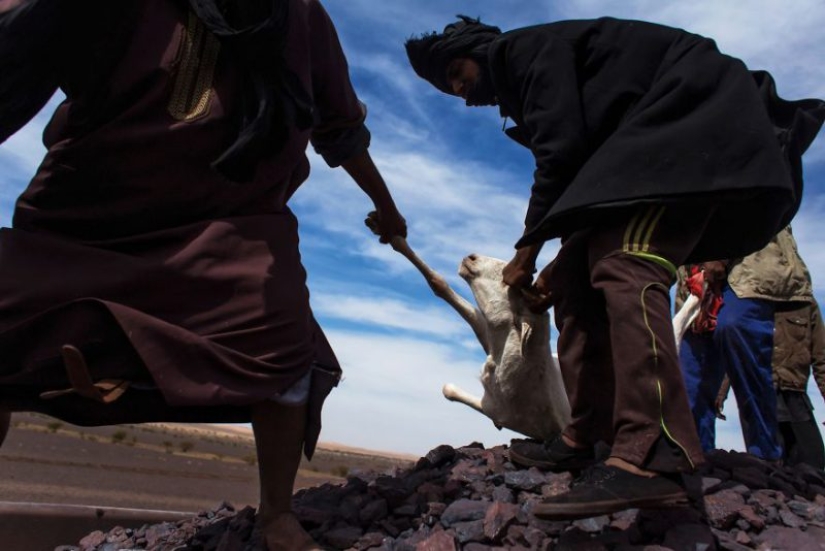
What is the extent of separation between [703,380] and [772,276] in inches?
33.0

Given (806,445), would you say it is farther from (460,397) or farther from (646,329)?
(646,329)

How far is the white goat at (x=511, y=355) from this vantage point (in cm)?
366

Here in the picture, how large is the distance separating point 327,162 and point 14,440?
55.3ft

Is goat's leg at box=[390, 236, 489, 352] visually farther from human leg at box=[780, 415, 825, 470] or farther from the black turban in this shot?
human leg at box=[780, 415, 825, 470]

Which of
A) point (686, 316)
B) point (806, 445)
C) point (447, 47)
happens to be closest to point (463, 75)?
point (447, 47)

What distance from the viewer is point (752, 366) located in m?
4.24

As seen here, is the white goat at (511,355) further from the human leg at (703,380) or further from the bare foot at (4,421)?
the bare foot at (4,421)

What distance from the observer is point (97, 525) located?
125 inches

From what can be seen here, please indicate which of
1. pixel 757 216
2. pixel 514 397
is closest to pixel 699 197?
pixel 757 216

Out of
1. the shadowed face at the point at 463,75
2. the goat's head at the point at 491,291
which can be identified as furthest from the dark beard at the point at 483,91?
the goat's head at the point at 491,291

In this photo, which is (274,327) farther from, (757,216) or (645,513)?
(757,216)

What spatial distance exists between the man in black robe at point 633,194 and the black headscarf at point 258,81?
28.8 inches

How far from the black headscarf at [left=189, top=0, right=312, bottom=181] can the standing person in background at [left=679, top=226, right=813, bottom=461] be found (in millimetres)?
3032

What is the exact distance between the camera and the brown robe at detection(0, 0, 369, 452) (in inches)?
80.9
